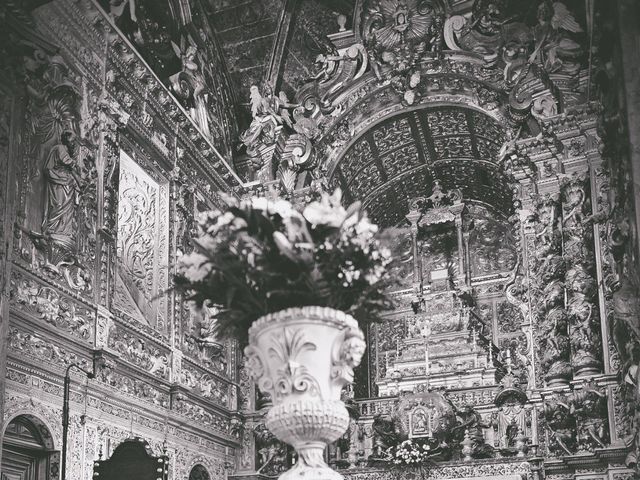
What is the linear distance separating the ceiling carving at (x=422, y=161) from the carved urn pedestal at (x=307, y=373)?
11.6 metres

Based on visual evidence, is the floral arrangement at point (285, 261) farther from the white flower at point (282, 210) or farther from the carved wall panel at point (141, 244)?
the carved wall panel at point (141, 244)

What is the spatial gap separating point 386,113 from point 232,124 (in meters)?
2.94

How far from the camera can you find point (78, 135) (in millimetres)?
11469

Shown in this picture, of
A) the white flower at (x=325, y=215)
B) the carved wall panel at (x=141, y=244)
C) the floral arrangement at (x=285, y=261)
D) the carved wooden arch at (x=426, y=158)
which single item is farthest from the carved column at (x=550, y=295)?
the white flower at (x=325, y=215)

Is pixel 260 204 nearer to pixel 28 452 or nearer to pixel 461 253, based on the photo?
pixel 28 452

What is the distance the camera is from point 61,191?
→ 35.8ft

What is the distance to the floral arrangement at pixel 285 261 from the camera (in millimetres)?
5094

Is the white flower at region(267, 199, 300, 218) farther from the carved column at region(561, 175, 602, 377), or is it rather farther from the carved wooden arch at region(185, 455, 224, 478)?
the carved wooden arch at region(185, 455, 224, 478)

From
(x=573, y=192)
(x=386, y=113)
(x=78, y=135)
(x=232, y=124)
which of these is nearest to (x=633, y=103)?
(x=573, y=192)

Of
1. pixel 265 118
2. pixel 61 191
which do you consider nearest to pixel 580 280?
pixel 265 118

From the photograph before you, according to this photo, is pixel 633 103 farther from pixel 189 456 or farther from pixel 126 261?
pixel 189 456

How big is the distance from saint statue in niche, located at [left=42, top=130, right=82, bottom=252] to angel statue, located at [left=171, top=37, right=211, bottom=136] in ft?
13.1

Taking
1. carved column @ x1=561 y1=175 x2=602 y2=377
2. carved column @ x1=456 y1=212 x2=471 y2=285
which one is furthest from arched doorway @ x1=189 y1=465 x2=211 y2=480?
carved column @ x1=456 y1=212 x2=471 y2=285

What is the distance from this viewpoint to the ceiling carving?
17.1m
